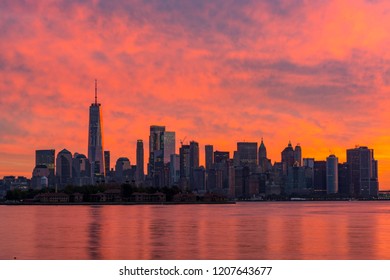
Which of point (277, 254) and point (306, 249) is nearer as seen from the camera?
point (277, 254)

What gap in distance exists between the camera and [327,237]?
80125 mm
